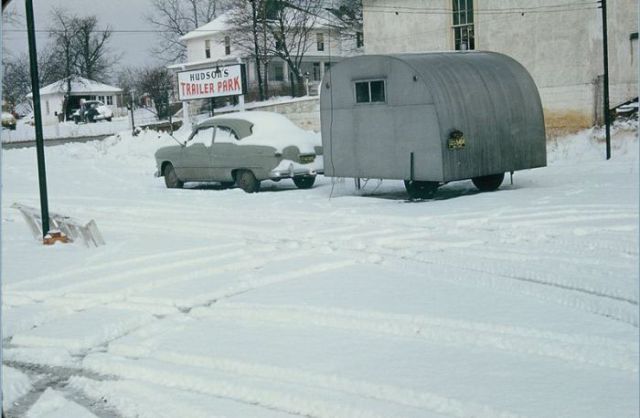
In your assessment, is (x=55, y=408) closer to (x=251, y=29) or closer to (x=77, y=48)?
(x=77, y=48)

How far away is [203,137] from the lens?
18.4 meters

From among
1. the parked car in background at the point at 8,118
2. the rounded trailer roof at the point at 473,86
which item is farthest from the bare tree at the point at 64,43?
the rounded trailer roof at the point at 473,86

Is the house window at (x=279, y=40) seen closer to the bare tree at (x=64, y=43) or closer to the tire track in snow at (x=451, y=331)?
the bare tree at (x=64, y=43)

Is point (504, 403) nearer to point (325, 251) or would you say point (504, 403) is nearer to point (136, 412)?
point (136, 412)

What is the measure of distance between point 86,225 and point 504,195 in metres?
6.97

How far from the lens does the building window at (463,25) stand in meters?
27.1

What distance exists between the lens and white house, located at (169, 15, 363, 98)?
55.0 m


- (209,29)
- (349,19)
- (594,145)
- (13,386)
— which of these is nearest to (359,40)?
(349,19)

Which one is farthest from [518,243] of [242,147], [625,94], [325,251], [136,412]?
[625,94]

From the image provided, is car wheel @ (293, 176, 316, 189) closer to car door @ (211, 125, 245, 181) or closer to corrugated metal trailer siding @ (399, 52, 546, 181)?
car door @ (211, 125, 245, 181)

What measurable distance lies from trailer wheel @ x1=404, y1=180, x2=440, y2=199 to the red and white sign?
11.7 m

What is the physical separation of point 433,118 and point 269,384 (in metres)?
9.64

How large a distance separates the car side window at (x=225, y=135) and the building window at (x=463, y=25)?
38.4ft

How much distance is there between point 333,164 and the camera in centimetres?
1614
